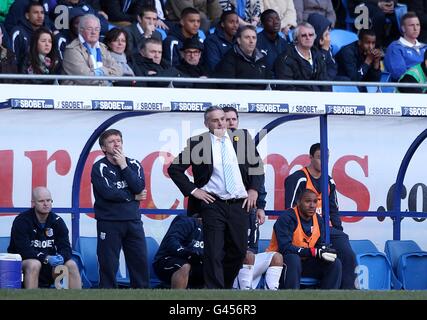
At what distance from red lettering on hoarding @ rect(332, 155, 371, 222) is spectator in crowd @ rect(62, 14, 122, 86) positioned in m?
2.77

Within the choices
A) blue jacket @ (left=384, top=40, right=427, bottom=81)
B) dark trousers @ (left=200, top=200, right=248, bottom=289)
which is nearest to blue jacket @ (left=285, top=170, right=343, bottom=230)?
dark trousers @ (left=200, top=200, right=248, bottom=289)

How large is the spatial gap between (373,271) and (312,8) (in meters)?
5.55

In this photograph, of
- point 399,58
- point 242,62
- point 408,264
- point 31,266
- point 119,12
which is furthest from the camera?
point 399,58

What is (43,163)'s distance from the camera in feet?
51.7

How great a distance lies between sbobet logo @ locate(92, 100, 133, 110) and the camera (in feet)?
49.4

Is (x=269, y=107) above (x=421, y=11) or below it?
below

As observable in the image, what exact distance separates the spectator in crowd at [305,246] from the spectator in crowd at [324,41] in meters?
3.32

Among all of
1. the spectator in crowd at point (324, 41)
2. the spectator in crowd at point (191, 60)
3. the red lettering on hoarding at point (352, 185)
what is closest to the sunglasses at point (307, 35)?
the spectator in crowd at point (324, 41)

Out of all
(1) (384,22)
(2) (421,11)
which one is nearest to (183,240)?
(1) (384,22)

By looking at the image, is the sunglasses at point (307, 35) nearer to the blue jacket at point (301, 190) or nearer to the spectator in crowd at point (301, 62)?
the spectator in crowd at point (301, 62)

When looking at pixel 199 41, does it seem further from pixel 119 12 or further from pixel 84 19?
pixel 84 19

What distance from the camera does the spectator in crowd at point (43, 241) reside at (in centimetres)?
1465
